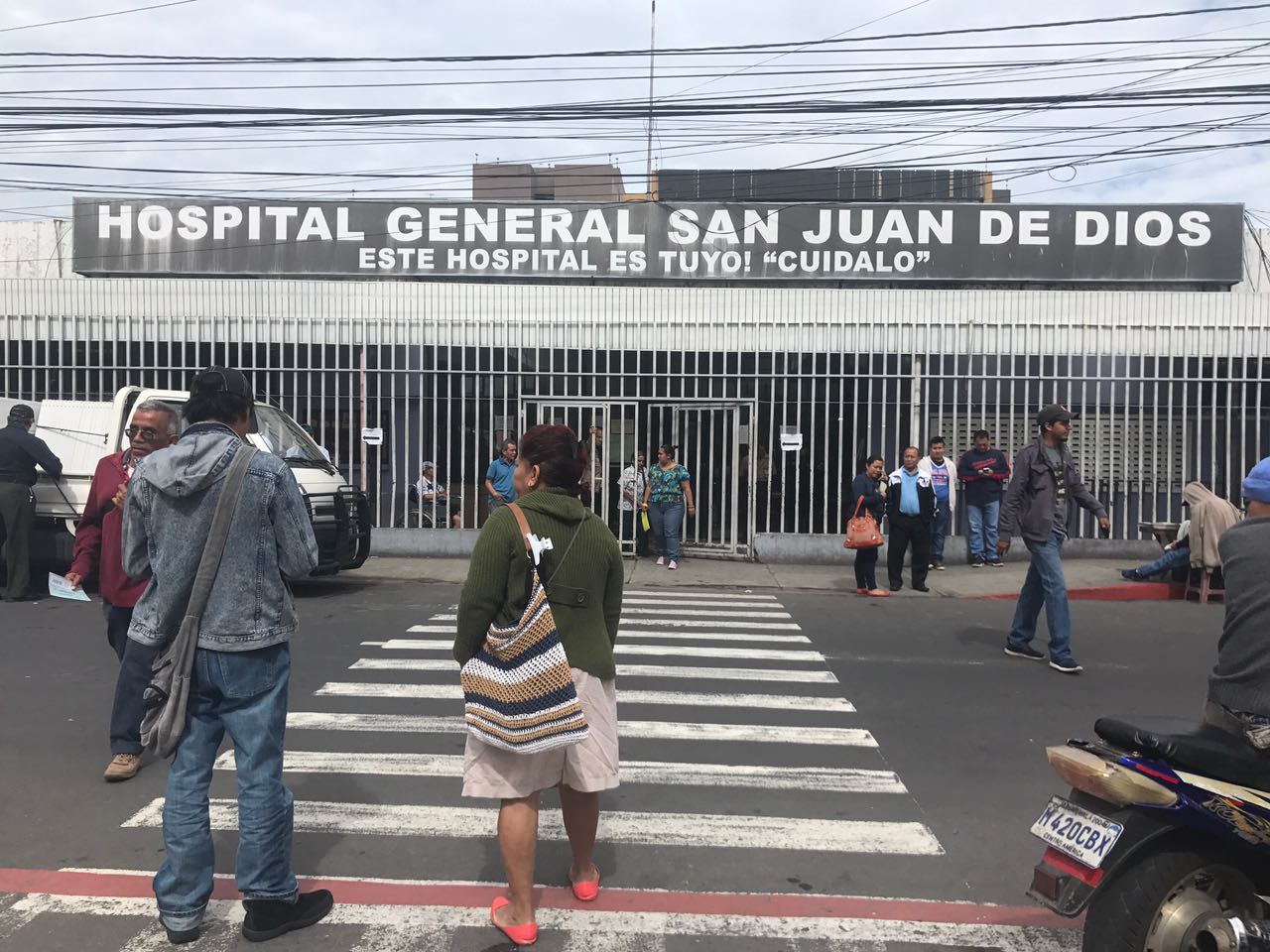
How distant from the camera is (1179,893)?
9.59 ft

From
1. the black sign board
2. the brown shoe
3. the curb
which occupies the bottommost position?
the curb

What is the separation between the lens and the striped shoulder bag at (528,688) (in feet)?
10.6

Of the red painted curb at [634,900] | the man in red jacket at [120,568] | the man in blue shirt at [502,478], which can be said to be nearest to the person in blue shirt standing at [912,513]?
the man in blue shirt at [502,478]

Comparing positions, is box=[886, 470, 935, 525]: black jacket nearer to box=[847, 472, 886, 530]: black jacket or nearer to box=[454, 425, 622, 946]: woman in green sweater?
box=[847, 472, 886, 530]: black jacket

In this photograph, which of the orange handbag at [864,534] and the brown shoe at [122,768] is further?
the orange handbag at [864,534]

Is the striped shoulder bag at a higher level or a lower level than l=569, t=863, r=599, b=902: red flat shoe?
higher

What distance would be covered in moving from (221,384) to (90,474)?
315 inches

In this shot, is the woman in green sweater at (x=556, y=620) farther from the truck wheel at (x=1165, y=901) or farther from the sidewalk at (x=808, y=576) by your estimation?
the sidewalk at (x=808, y=576)

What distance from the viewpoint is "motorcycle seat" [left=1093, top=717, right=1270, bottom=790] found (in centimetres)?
300

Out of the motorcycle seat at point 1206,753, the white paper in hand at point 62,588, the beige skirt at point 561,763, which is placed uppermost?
the white paper in hand at point 62,588

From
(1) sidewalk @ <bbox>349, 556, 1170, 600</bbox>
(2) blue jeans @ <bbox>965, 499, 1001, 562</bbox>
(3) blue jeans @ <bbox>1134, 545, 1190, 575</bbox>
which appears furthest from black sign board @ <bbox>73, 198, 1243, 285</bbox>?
(3) blue jeans @ <bbox>1134, 545, 1190, 575</bbox>

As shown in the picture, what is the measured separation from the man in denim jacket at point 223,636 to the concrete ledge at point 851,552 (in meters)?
11.1

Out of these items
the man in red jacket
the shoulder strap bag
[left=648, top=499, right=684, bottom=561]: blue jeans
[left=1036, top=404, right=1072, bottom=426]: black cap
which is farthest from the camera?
[left=648, top=499, right=684, bottom=561]: blue jeans

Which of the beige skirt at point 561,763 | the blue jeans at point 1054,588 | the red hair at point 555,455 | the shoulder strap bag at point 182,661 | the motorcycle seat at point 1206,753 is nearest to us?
the motorcycle seat at point 1206,753
